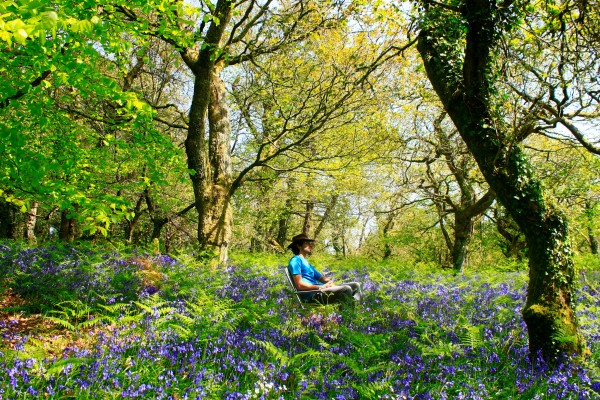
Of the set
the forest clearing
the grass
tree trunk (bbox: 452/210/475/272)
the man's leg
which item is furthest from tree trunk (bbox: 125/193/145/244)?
tree trunk (bbox: 452/210/475/272)

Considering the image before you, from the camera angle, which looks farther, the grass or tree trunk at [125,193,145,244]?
Answer: tree trunk at [125,193,145,244]

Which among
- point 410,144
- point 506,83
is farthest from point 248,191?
point 506,83

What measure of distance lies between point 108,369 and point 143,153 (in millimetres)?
5749

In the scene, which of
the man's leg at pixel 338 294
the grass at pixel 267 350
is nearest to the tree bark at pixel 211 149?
the grass at pixel 267 350

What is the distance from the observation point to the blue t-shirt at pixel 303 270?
20.6 feet

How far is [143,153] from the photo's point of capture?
26.7 ft

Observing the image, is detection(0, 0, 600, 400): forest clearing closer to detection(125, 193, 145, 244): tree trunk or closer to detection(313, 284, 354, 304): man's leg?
detection(313, 284, 354, 304): man's leg

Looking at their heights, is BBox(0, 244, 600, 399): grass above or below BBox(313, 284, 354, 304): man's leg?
below

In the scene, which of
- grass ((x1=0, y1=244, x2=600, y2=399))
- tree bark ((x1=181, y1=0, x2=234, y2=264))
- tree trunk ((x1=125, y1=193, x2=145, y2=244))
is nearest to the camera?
grass ((x1=0, y1=244, x2=600, y2=399))

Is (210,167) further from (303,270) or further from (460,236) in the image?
(460,236)

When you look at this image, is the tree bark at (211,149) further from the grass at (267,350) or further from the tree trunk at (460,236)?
the tree trunk at (460,236)

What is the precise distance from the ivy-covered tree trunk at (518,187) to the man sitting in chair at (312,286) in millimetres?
2465

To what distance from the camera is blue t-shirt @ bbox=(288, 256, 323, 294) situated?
6273 millimetres

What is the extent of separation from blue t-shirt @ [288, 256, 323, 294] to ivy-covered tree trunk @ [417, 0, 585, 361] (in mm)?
3131
